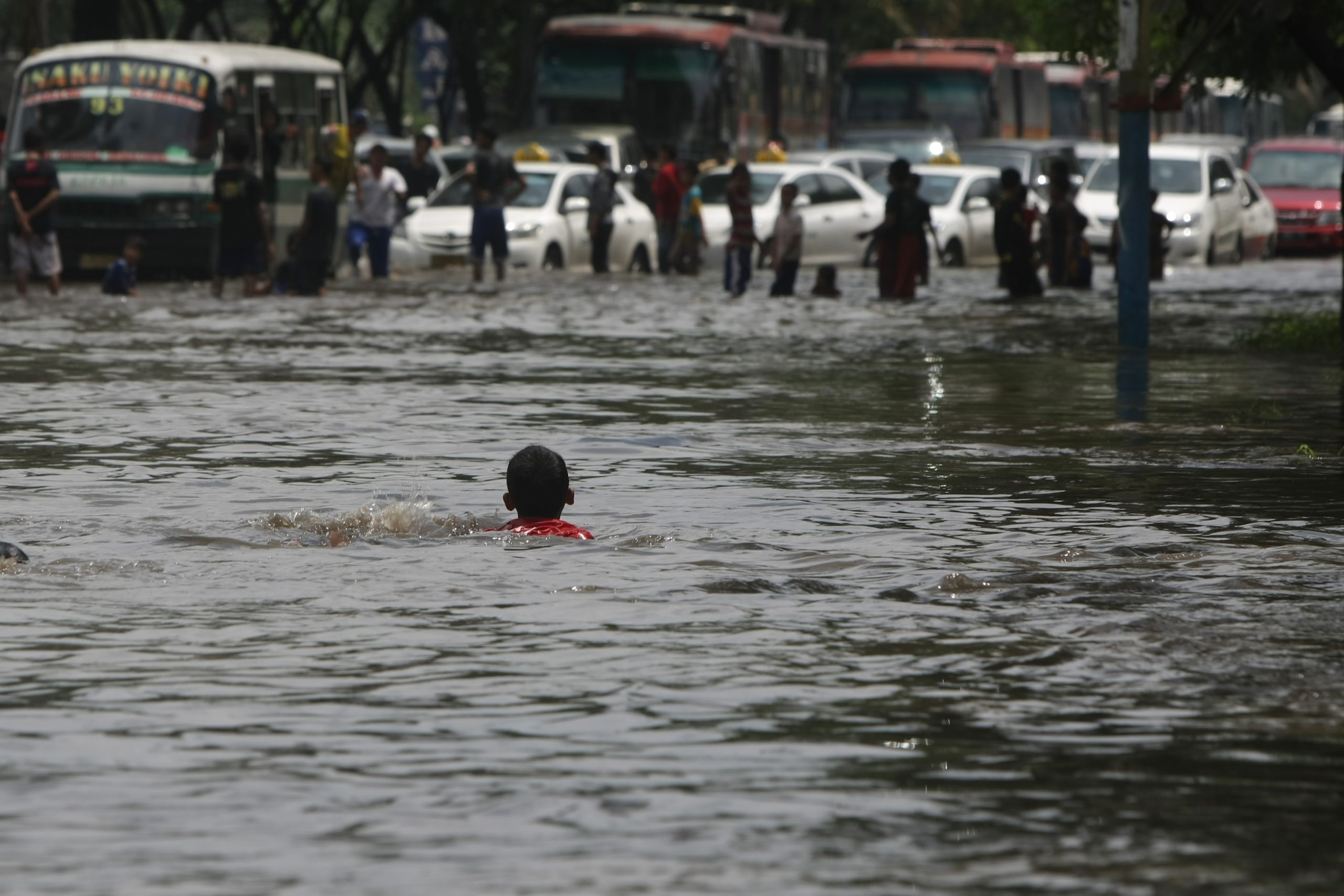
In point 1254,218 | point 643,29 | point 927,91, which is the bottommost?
point 1254,218

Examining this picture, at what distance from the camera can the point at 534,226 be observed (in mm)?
32250

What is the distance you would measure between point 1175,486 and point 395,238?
22320 mm

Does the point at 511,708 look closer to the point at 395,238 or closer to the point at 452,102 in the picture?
the point at 395,238

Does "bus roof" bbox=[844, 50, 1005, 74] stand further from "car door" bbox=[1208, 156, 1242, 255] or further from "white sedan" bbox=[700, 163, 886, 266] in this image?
"white sedan" bbox=[700, 163, 886, 266]

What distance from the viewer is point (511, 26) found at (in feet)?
185

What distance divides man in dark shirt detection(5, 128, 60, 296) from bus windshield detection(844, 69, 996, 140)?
25912 millimetres

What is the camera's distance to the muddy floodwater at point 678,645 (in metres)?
5.23

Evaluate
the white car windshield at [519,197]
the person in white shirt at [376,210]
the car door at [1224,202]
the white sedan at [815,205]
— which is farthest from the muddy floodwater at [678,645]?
the car door at [1224,202]

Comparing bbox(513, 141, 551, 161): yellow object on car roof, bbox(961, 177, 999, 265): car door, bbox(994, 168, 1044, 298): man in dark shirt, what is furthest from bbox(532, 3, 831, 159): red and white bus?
bbox(994, 168, 1044, 298): man in dark shirt

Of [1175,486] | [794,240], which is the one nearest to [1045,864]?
[1175,486]

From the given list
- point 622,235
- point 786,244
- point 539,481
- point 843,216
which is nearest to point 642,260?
point 622,235

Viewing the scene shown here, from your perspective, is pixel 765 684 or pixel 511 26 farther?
pixel 511 26

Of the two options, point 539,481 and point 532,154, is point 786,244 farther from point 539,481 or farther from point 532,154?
point 539,481

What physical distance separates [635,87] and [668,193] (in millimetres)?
9419
